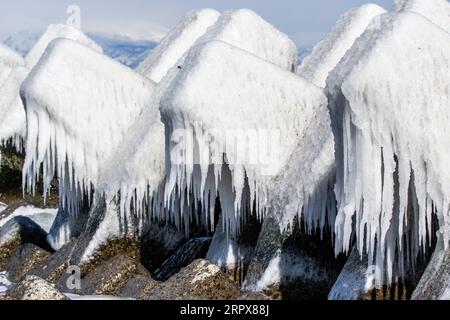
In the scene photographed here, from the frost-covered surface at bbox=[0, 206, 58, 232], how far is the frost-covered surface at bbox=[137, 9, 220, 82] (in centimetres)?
629

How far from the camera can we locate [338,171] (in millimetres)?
12852

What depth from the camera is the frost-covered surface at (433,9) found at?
1716 cm

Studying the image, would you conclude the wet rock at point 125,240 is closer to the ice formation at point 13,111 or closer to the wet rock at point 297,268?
the wet rock at point 297,268

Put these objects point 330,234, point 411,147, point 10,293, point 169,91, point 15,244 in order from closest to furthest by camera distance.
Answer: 1. point 411,147
2. point 10,293
3. point 330,234
4. point 169,91
5. point 15,244

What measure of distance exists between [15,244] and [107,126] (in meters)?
4.79

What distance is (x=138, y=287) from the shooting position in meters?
16.8

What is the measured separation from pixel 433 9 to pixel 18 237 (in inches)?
467

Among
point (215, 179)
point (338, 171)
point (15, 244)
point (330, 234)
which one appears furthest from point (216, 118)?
point (15, 244)

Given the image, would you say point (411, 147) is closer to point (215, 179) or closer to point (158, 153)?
point (215, 179)

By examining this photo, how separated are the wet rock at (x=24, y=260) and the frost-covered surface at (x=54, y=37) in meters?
11.1

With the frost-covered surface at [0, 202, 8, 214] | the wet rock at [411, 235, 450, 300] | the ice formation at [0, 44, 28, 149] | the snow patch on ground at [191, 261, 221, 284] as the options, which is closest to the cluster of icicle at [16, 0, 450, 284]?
the wet rock at [411, 235, 450, 300]

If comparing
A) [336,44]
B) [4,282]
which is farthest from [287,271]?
[4,282]

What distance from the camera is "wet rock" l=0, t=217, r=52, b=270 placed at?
23125mm

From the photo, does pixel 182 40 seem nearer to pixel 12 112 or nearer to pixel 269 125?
pixel 269 125
